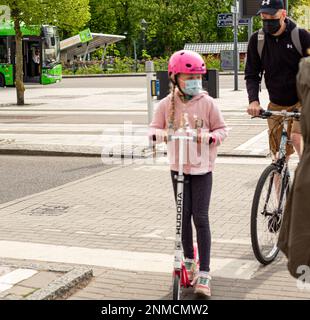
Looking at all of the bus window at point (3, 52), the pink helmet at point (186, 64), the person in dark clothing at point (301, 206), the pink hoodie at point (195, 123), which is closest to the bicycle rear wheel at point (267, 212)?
the pink hoodie at point (195, 123)

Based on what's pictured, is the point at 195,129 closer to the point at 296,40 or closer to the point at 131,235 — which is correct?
the point at 296,40

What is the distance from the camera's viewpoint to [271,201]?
5246 mm

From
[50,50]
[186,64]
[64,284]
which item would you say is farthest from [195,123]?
[50,50]

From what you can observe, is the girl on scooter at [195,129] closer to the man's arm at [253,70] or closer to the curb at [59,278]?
the curb at [59,278]

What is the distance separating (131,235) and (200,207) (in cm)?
179

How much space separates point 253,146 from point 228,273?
255 inches

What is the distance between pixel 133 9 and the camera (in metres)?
63.2

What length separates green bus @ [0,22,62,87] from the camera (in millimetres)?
33875

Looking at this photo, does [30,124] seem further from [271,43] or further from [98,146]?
[271,43]

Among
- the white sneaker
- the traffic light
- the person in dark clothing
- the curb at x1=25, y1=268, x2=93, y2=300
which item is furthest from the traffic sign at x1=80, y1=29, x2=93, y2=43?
the person in dark clothing

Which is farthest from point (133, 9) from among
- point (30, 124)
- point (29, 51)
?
point (30, 124)

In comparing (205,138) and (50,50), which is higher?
(50,50)

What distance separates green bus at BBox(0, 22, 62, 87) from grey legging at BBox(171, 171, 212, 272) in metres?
29.9

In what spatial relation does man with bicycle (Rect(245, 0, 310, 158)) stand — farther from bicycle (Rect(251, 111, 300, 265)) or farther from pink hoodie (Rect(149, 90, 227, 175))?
pink hoodie (Rect(149, 90, 227, 175))
